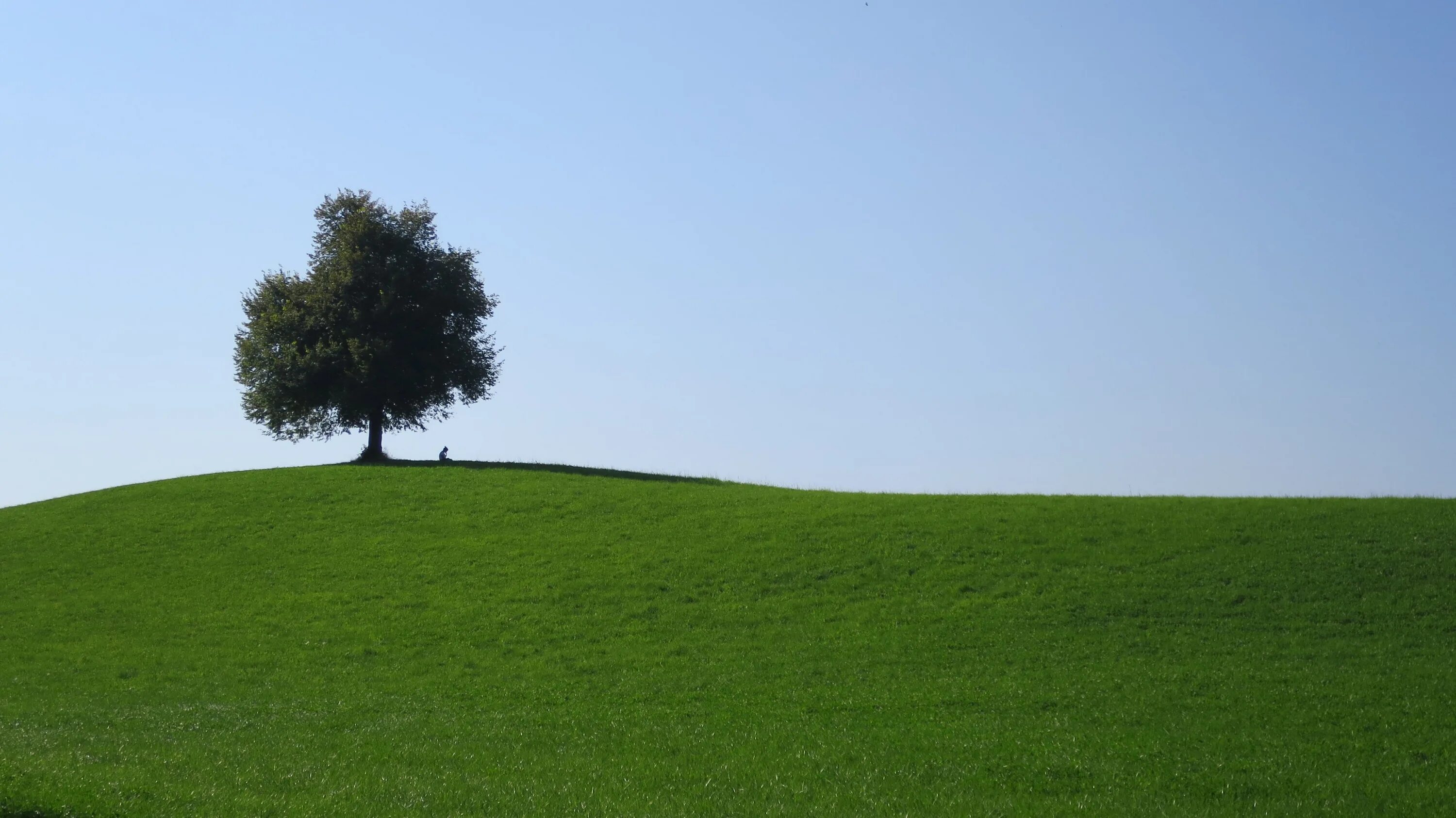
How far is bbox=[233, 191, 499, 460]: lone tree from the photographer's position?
202 ft

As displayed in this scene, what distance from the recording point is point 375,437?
208 feet

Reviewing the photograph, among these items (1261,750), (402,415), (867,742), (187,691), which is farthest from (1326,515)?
(402,415)

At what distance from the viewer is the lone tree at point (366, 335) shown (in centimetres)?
6153

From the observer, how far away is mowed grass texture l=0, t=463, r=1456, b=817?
57.7ft

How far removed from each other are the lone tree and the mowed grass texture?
11.6m

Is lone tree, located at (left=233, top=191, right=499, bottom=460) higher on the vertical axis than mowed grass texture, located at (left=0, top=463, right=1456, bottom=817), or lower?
higher

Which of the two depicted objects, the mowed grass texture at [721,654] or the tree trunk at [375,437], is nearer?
the mowed grass texture at [721,654]

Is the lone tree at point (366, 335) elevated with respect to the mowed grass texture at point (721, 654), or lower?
elevated

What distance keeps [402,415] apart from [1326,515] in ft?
157

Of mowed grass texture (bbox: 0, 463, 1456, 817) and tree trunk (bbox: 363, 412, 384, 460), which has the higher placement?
tree trunk (bbox: 363, 412, 384, 460)

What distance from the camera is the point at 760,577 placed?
118 feet

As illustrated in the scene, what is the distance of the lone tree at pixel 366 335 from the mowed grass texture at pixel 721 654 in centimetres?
1160

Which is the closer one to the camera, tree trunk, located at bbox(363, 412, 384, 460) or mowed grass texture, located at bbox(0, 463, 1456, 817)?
mowed grass texture, located at bbox(0, 463, 1456, 817)

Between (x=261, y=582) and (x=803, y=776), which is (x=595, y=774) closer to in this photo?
(x=803, y=776)
